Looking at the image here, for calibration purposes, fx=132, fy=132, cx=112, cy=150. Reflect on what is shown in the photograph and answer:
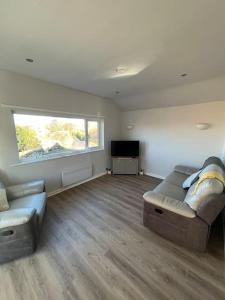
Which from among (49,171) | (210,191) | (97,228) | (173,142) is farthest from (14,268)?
(173,142)

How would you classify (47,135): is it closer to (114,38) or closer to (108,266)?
(114,38)

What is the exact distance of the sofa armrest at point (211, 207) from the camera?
4.98ft

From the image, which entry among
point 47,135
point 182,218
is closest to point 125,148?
point 47,135

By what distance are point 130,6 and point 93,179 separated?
364 cm

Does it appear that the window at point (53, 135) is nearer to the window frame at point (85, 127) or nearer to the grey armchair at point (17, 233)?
the window frame at point (85, 127)

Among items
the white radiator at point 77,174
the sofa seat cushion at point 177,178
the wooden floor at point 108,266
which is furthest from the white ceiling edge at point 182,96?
the wooden floor at point 108,266

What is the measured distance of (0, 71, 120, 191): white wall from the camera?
90.6 inches

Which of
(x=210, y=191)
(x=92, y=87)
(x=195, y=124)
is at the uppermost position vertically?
(x=92, y=87)

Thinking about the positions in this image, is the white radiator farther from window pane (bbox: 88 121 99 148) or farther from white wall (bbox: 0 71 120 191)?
window pane (bbox: 88 121 99 148)

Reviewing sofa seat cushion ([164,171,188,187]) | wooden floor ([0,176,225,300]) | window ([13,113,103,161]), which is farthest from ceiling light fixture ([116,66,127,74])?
wooden floor ([0,176,225,300])

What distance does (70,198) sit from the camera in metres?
2.96

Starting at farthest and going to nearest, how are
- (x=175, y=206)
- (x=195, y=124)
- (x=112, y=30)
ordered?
(x=195, y=124), (x=175, y=206), (x=112, y=30)

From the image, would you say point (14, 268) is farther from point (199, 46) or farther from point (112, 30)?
point (199, 46)

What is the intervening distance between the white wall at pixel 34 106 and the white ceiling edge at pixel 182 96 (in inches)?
43.9
